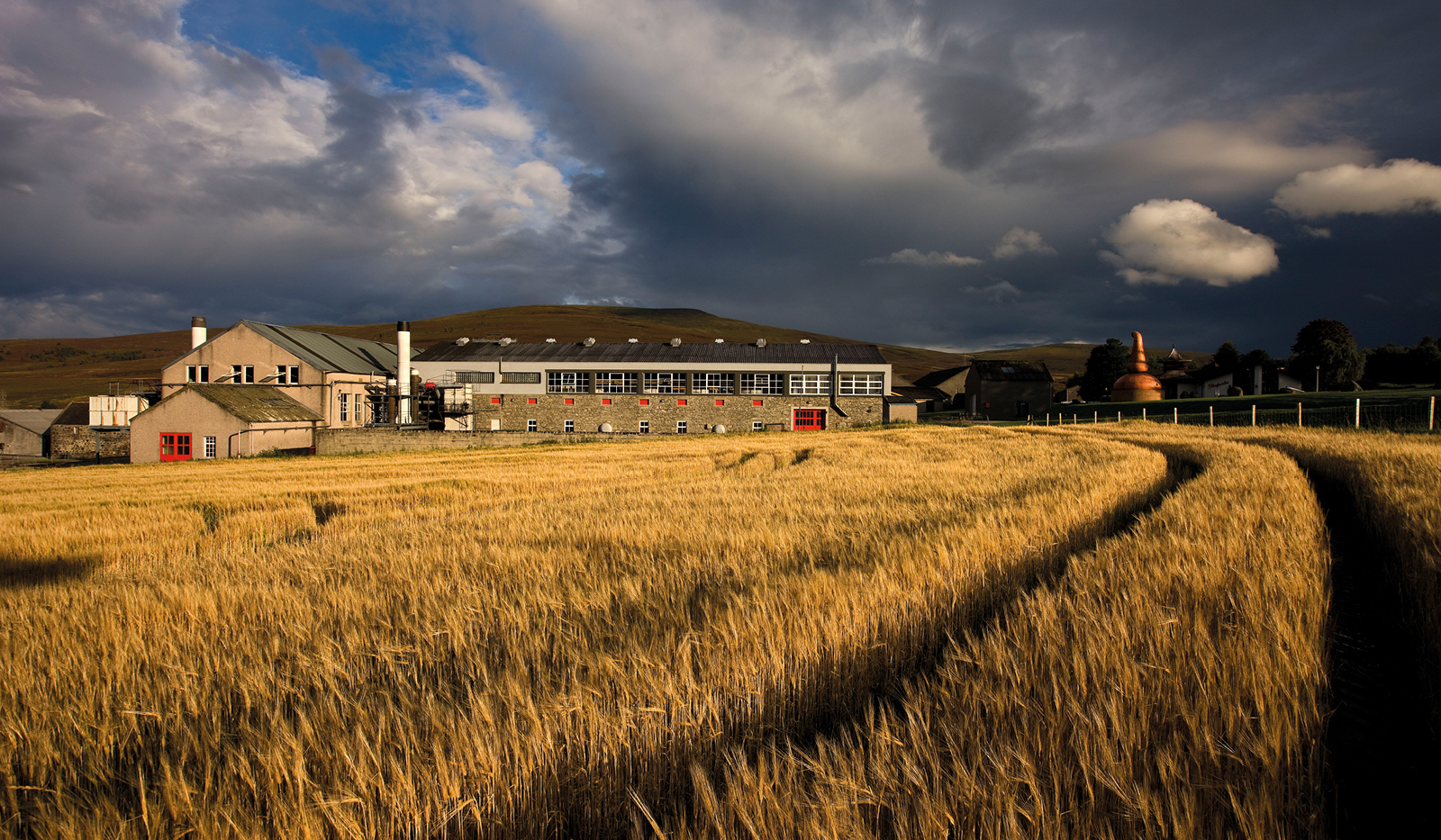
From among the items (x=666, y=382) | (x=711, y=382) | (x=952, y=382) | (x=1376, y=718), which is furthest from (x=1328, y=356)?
(x=1376, y=718)

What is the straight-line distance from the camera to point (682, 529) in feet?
26.3

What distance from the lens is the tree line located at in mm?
70625

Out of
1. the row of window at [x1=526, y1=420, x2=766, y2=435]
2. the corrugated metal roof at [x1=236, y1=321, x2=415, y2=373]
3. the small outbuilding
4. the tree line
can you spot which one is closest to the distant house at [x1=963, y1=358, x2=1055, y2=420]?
the tree line

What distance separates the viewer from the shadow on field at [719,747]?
238 centimetres

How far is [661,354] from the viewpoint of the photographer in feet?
180

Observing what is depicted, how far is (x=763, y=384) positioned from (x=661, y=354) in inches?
375

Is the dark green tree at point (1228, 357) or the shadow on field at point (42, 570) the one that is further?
the dark green tree at point (1228, 357)

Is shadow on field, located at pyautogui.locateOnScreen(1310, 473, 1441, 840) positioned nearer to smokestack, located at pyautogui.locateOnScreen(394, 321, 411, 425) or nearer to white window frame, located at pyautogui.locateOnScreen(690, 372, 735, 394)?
white window frame, located at pyautogui.locateOnScreen(690, 372, 735, 394)

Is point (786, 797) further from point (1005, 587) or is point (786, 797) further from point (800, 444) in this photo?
point (800, 444)

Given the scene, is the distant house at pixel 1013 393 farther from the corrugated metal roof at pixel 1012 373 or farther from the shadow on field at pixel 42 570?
the shadow on field at pixel 42 570

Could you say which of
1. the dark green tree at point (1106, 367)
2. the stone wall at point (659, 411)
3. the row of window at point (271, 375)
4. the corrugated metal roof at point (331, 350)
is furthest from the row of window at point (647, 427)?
the dark green tree at point (1106, 367)

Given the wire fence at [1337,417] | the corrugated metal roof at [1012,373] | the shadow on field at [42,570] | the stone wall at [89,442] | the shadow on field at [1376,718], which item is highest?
the corrugated metal roof at [1012,373]

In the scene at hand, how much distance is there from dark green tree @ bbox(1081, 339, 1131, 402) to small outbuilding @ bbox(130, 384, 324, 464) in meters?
94.2

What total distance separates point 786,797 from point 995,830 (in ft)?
2.18
